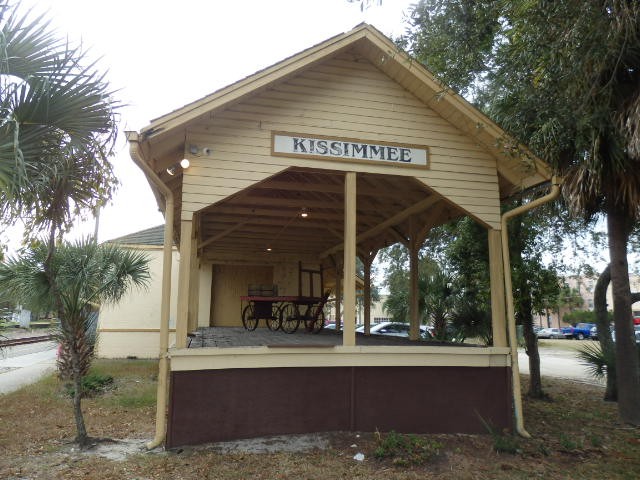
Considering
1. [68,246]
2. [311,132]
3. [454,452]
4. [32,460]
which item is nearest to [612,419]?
[454,452]

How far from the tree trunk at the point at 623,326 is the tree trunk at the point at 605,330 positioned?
144 centimetres

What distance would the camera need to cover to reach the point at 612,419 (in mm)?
8094

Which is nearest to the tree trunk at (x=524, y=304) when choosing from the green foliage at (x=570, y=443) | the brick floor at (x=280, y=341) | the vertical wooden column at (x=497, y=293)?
the brick floor at (x=280, y=341)

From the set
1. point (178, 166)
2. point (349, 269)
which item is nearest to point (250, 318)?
point (178, 166)

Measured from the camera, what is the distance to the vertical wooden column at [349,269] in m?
6.26

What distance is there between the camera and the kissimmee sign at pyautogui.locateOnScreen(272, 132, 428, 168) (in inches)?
255

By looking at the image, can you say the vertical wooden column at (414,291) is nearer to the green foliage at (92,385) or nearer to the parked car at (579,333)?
the green foliage at (92,385)

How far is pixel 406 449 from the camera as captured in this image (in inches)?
222

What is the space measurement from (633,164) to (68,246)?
9894mm

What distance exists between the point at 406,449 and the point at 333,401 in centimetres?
105

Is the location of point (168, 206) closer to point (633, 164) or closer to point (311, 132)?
point (311, 132)

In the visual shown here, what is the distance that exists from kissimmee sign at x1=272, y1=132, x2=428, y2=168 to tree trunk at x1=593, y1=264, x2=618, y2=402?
208 inches

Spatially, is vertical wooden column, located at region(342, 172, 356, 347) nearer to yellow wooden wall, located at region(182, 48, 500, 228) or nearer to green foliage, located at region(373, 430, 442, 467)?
yellow wooden wall, located at region(182, 48, 500, 228)

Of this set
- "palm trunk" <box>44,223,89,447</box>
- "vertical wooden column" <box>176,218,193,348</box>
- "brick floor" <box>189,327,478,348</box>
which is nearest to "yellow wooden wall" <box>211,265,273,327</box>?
"brick floor" <box>189,327,478,348</box>
